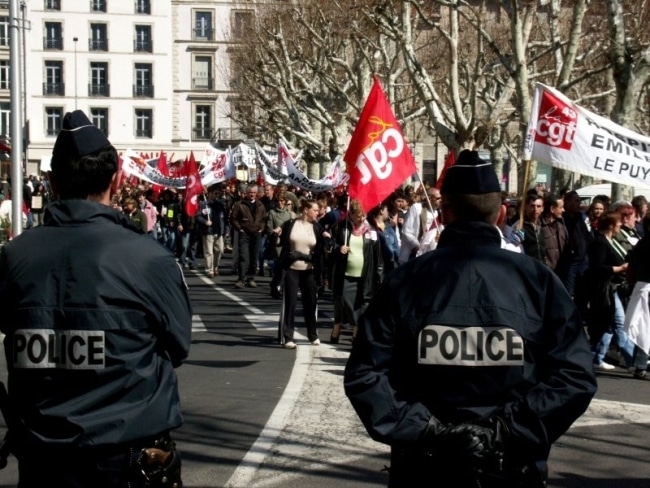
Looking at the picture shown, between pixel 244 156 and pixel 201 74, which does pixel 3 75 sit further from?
pixel 244 156

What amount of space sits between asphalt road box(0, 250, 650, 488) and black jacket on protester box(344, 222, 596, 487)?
0.22 meters

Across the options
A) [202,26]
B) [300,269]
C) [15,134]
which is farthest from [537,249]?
[202,26]

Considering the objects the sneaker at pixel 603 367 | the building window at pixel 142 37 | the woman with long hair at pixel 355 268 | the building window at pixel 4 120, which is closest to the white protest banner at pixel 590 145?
the sneaker at pixel 603 367

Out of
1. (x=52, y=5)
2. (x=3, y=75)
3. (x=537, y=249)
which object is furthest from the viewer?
(x=3, y=75)

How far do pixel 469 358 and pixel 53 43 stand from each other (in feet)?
258

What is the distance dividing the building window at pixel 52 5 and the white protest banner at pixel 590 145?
238ft

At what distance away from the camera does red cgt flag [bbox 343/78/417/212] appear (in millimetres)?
11578

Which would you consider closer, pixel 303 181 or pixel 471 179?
pixel 471 179

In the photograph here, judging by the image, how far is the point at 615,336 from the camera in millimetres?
11656

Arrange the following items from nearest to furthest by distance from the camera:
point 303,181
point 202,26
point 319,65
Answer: point 303,181, point 319,65, point 202,26

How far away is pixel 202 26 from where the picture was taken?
3155 inches

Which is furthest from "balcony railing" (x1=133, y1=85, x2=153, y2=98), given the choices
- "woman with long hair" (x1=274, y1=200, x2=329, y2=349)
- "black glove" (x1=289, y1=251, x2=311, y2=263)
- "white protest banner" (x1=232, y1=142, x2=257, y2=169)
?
"black glove" (x1=289, y1=251, x2=311, y2=263)

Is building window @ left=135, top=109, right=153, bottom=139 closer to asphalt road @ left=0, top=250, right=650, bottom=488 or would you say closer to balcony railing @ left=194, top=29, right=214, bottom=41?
balcony railing @ left=194, top=29, right=214, bottom=41

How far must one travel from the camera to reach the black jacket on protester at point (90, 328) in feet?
11.6
